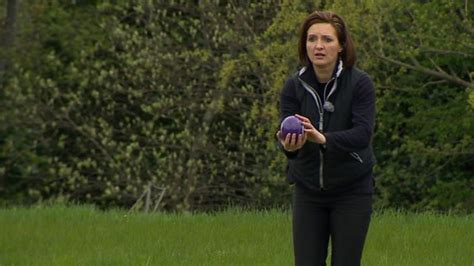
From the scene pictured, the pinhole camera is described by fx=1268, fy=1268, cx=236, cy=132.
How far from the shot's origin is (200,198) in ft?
69.2

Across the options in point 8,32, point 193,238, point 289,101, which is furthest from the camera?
point 8,32

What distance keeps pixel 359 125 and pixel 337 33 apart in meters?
0.46

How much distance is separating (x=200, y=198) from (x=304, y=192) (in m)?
15.0

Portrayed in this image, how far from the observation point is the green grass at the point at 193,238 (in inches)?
380

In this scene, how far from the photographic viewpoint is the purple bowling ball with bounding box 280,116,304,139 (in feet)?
18.7

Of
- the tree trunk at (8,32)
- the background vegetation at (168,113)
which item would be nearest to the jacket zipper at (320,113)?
the background vegetation at (168,113)

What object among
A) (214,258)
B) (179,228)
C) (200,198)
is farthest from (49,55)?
(214,258)

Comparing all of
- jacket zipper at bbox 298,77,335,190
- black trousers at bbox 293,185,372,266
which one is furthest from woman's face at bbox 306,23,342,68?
black trousers at bbox 293,185,372,266

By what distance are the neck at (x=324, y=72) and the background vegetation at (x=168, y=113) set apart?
41.4 feet

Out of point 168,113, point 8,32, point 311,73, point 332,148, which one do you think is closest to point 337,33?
point 311,73

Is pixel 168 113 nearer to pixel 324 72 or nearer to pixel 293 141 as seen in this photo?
pixel 324 72

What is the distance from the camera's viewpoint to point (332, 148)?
19.4 feet

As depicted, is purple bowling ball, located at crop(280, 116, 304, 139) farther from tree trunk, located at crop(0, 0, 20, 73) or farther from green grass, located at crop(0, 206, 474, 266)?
tree trunk, located at crop(0, 0, 20, 73)

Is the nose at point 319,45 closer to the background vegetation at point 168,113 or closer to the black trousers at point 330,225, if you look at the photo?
the black trousers at point 330,225
